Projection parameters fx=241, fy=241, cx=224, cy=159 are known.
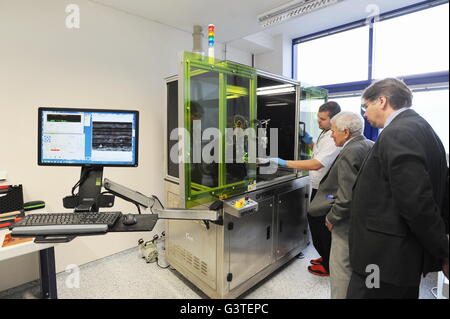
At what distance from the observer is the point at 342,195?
155cm

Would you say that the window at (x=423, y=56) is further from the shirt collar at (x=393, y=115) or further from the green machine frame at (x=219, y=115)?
the green machine frame at (x=219, y=115)

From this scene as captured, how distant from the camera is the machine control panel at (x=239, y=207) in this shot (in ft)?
5.54

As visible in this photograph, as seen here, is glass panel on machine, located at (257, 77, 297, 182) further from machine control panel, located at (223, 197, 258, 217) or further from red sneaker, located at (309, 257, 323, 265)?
red sneaker, located at (309, 257, 323, 265)

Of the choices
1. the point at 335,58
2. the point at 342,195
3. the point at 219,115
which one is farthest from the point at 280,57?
the point at 342,195

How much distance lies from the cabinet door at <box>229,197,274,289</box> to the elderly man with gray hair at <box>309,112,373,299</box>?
21.8 inches

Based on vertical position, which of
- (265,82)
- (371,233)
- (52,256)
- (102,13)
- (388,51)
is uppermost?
(102,13)

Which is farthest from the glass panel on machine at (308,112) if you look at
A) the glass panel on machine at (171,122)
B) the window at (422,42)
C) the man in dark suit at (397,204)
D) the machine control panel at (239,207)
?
the window at (422,42)

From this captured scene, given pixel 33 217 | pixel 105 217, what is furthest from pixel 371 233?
pixel 33 217

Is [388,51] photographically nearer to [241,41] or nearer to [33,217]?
[33,217]

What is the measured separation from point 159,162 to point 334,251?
208cm

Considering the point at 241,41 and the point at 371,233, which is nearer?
the point at 371,233

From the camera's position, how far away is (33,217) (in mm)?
1291

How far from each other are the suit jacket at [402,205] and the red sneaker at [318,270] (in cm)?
135
